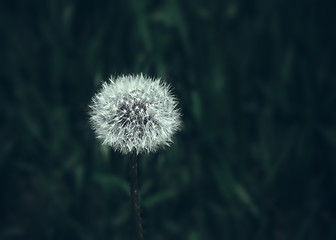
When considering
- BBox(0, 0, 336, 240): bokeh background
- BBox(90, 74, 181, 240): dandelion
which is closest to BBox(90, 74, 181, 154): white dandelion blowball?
BBox(90, 74, 181, 240): dandelion

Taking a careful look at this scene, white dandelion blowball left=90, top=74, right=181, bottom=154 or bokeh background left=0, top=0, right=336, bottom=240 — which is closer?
white dandelion blowball left=90, top=74, right=181, bottom=154

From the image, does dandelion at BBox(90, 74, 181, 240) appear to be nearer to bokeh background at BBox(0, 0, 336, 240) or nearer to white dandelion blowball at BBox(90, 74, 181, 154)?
white dandelion blowball at BBox(90, 74, 181, 154)

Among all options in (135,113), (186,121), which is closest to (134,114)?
(135,113)

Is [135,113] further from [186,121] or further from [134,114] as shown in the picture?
[186,121]

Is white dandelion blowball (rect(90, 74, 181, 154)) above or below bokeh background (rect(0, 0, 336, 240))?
below
